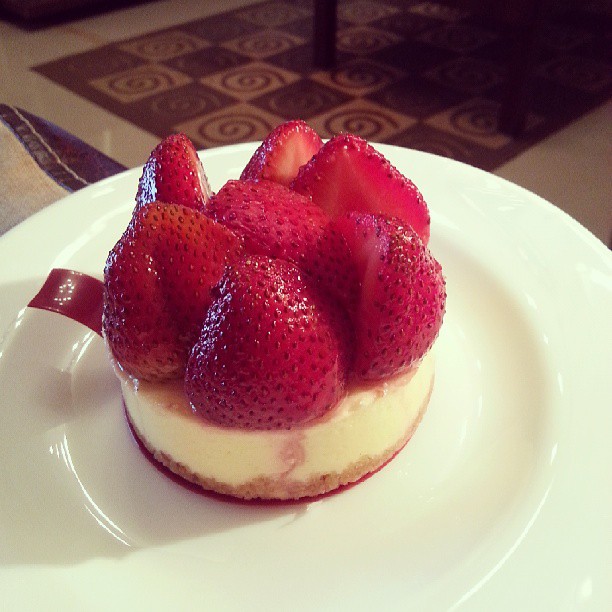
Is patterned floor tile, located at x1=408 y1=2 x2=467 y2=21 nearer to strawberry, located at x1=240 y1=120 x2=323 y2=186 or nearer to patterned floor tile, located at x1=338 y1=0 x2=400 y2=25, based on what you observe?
patterned floor tile, located at x1=338 y1=0 x2=400 y2=25

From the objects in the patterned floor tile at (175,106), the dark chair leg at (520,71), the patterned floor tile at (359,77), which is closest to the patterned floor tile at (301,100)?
the patterned floor tile at (359,77)

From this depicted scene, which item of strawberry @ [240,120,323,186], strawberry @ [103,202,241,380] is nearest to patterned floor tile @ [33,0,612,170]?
strawberry @ [240,120,323,186]

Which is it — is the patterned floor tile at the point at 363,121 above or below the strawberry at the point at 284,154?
below

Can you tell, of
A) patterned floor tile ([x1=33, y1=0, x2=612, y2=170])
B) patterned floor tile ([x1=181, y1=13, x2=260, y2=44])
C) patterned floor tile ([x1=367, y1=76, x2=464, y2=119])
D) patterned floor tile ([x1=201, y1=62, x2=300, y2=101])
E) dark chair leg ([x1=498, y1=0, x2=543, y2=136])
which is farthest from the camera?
patterned floor tile ([x1=181, y1=13, x2=260, y2=44])

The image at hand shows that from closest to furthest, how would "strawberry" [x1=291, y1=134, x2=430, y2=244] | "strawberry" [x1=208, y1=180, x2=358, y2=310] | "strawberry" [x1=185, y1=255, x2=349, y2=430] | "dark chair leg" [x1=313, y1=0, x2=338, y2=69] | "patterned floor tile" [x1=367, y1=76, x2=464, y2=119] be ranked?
"strawberry" [x1=185, y1=255, x2=349, y2=430]
"strawberry" [x1=208, y1=180, x2=358, y2=310]
"strawberry" [x1=291, y1=134, x2=430, y2=244]
"patterned floor tile" [x1=367, y1=76, x2=464, y2=119]
"dark chair leg" [x1=313, y1=0, x2=338, y2=69]

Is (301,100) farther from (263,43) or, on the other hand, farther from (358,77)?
(263,43)

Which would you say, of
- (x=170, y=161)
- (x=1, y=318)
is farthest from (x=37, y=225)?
(x=170, y=161)

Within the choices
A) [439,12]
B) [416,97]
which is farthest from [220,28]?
[416,97]

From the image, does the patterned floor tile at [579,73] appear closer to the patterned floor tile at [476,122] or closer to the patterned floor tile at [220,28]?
the patterned floor tile at [476,122]
